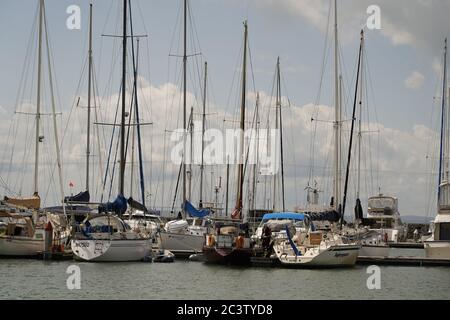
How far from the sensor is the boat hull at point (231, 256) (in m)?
50.7

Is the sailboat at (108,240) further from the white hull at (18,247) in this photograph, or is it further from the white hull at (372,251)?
the white hull at (372,251)

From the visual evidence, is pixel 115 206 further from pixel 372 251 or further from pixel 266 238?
pixel 372 251

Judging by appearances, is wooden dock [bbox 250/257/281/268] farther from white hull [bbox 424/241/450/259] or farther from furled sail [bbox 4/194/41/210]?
furled sail [bbox 4/194/41/210]

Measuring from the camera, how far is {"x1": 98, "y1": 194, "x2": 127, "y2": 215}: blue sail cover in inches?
2131

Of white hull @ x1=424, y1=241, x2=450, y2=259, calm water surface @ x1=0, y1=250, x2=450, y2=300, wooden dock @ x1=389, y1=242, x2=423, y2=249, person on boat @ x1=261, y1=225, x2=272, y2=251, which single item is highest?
person on boat @ x1=261, y1=225, x2=272, y2=251

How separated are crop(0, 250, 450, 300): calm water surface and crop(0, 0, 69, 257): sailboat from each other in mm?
1889

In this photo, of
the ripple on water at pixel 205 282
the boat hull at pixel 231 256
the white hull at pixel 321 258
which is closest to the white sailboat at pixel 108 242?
the ripple on water at pixel 205 282

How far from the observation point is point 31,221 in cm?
5644

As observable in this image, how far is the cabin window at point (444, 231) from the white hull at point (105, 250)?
1962cm

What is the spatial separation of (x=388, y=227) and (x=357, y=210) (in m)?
25.2

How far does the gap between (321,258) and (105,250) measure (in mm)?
12788

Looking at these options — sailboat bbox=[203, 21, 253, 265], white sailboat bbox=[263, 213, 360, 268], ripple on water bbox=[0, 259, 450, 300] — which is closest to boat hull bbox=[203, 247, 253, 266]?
sailboat bbox=[203, 21, 253, 265]
